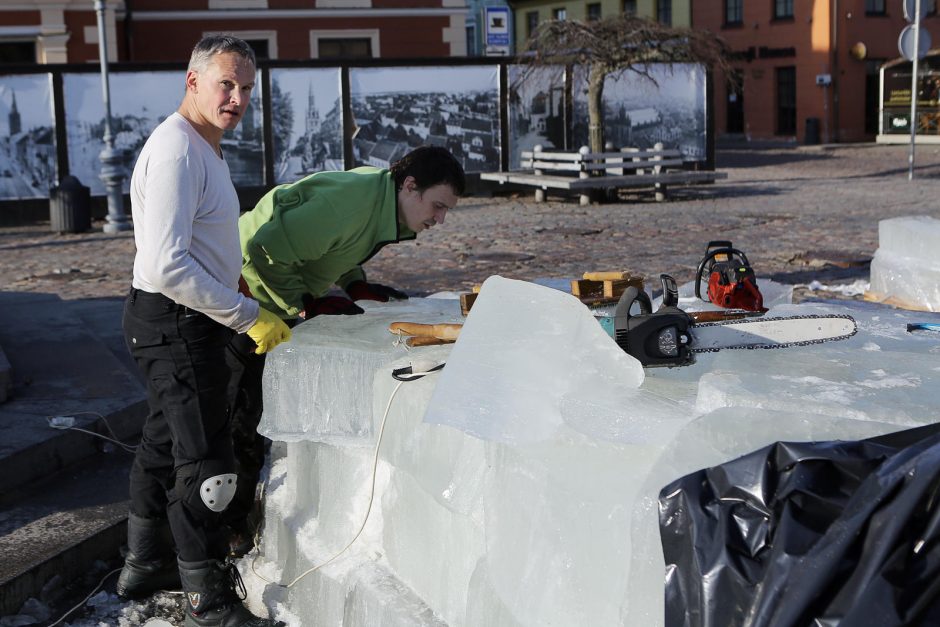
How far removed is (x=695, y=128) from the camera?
19.2 meters

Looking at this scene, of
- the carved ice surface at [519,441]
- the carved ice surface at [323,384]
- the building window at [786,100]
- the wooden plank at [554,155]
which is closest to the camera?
the carved ice surface at [519,441]

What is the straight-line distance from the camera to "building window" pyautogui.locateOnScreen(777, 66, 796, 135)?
36344 millimetres

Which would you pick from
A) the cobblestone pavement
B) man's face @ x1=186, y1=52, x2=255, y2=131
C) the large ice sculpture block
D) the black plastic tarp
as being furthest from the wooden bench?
the black plastic tarp

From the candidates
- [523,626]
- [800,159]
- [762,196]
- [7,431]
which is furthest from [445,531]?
[800,159]

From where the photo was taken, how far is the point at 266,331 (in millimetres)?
3459

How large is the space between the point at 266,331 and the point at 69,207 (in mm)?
12096

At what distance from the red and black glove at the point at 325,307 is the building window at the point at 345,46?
25.8m

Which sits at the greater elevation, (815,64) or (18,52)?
(18,52)

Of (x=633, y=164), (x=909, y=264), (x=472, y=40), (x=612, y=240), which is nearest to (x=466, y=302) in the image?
(x=909, y=264)

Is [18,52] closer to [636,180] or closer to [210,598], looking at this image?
[636,180]

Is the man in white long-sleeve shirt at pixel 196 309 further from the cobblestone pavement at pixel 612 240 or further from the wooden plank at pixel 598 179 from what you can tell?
the wooden plank at pixel 598 179

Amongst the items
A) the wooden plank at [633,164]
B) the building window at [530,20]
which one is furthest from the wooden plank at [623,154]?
the building window at [530,20]

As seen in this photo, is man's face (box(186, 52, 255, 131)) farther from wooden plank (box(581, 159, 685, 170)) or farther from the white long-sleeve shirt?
wooden plank (box(581, 159, 685, 170))

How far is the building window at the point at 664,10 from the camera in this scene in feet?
136
